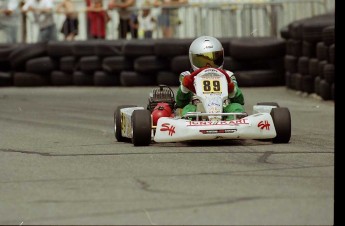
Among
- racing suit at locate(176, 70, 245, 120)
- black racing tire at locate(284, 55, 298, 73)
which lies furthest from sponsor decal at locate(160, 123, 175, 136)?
black racing tire at locate(284, 55, 298, 73)

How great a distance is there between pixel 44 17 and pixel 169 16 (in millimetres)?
2714

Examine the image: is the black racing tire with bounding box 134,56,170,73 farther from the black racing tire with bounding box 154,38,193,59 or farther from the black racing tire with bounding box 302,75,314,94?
the black racing tire with bounding box 302,75,314,94

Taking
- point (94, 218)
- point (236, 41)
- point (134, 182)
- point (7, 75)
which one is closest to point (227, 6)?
point (236, 41)

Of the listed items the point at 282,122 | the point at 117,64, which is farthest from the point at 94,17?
the point at 282,122

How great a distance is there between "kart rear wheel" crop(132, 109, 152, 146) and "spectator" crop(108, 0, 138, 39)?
464 inches

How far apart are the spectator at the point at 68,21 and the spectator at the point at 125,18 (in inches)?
36.8

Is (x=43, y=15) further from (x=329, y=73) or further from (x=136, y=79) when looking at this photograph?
(x=329, y=73)

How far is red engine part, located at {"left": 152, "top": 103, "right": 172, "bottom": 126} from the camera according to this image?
34.4 ft

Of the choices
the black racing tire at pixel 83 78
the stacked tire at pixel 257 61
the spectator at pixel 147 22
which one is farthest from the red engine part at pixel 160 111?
the black racing tire at pixel 83 78

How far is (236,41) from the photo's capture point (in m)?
19.5

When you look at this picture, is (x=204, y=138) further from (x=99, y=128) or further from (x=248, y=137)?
(x=99, y=128)

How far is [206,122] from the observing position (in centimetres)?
978

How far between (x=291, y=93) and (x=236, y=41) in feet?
5.22

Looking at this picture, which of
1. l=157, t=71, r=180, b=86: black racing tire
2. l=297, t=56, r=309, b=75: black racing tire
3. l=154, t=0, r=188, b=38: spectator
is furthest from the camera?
l=154, t=0, r=188, b=38: spectator
